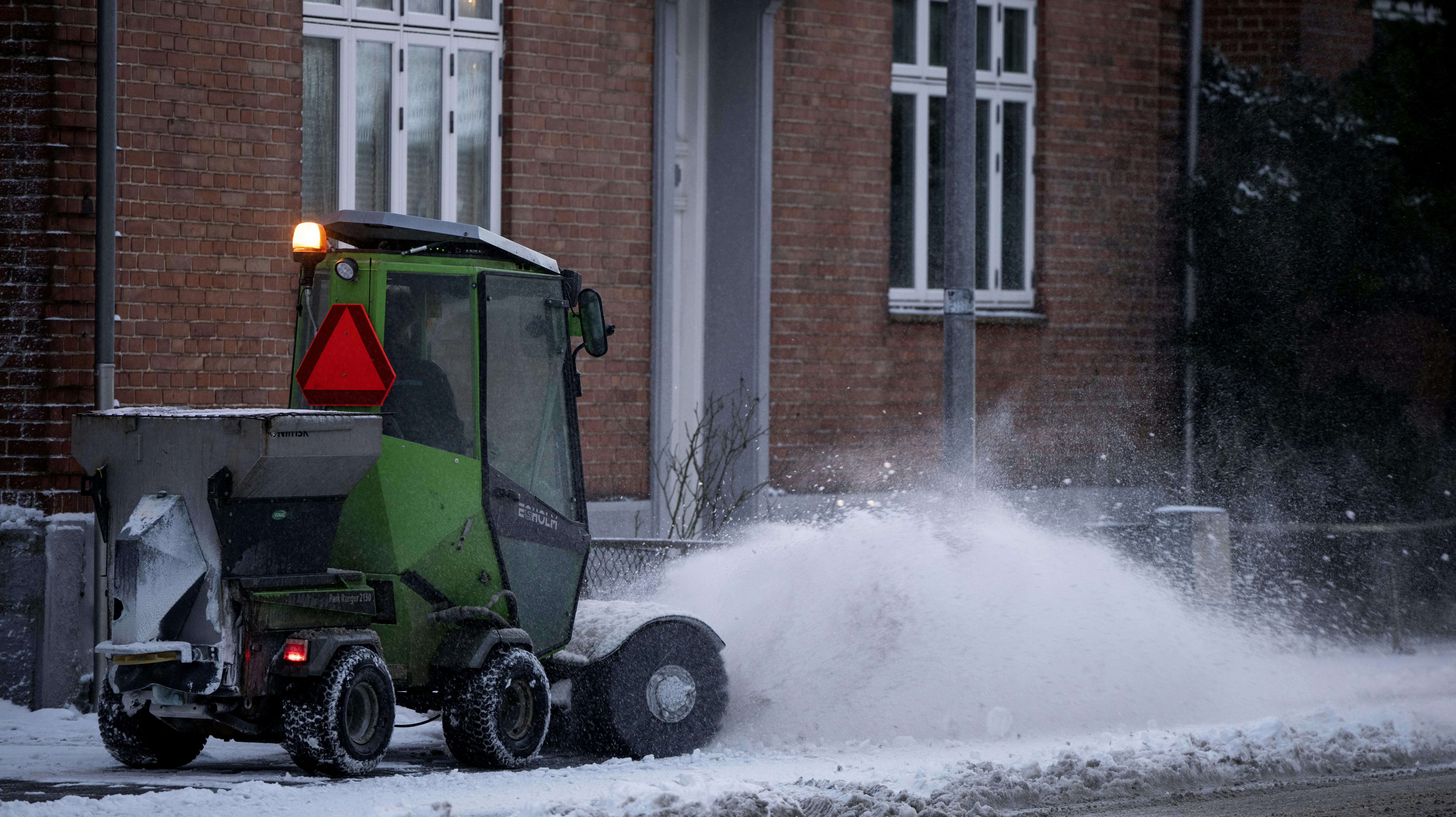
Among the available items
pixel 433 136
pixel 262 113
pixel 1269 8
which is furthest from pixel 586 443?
pixel 1269 8

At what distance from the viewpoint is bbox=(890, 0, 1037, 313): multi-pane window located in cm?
1325

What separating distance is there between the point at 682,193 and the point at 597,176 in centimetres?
108

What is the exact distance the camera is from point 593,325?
23.1ft

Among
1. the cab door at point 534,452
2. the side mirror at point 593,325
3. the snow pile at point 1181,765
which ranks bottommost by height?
the snow pile at point 1181,765

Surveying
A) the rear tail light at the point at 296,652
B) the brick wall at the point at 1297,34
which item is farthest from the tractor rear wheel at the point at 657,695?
the brick wall at the point at 1297,34

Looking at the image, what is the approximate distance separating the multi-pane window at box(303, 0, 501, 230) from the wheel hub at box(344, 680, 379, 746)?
17.2 feet

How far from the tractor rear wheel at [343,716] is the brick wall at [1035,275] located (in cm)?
646

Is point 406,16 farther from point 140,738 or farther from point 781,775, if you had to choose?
point 781,775

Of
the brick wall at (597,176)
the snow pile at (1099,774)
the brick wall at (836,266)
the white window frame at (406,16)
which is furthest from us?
the brick wall at (836,266)

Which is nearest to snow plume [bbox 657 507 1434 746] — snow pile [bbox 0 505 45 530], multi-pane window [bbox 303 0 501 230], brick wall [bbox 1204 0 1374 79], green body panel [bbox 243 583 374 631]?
green body panel [bbox 243 583 374 631]

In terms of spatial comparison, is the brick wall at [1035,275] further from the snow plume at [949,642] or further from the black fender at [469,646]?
the black fender at [469,646]

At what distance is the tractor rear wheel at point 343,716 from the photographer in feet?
20.3

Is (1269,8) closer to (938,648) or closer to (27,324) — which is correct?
(938,648)

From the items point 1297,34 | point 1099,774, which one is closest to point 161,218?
point 1099,774
